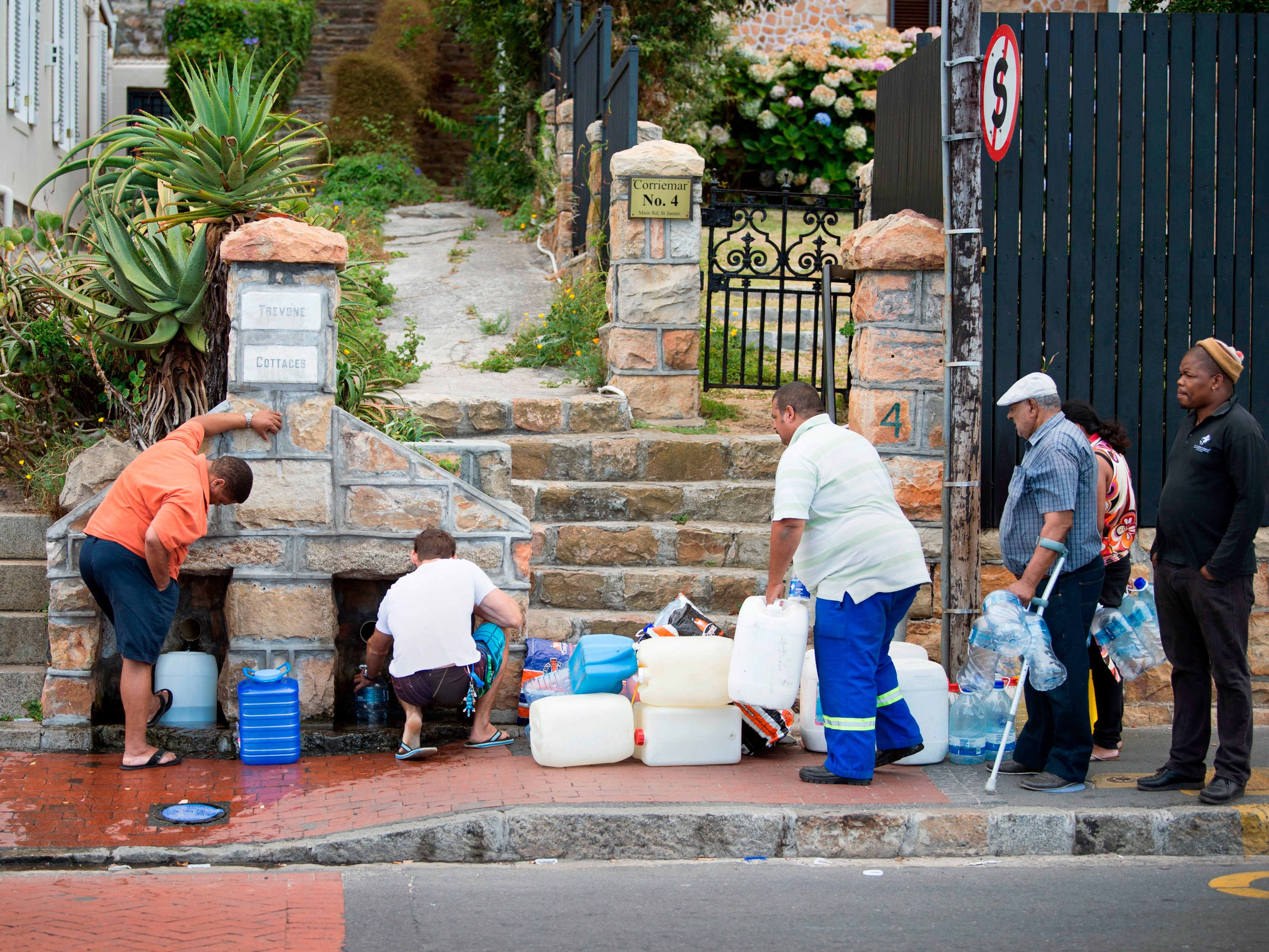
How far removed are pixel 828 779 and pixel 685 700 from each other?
2.49ft

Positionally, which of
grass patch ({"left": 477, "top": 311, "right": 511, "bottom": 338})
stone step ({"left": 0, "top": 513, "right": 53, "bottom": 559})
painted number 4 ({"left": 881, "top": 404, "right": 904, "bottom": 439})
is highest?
grass patch ({"left": 477, "top": 311, "right": 511, "bottom": 338})

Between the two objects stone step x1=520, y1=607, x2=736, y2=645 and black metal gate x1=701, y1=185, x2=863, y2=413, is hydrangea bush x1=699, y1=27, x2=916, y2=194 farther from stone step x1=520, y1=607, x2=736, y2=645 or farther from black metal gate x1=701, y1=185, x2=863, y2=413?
stone step x1=520, y1=607, x2=736, y2=645

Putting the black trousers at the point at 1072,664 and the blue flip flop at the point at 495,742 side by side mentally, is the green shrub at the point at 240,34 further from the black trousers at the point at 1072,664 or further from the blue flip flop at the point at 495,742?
the black trousers at the point at 1072,664

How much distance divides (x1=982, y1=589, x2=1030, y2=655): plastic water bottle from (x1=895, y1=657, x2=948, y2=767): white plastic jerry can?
52 centimetres

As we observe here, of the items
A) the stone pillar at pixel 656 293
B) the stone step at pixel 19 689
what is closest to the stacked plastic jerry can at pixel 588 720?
the stone step at pixel 19 689

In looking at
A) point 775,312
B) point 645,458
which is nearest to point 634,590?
point 645,458

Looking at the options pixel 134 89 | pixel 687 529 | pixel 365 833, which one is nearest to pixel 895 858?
pixel 365 833

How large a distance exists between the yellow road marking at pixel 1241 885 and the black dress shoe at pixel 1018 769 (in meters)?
1.03

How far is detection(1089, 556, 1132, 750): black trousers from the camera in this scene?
5.89 meters

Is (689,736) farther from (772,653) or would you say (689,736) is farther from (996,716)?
(996,716)

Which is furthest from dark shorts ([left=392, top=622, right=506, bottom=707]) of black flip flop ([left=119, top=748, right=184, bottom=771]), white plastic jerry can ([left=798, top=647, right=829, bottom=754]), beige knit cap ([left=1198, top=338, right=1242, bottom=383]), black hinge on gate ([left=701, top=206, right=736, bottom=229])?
black hinge on gate ([left=701, top=206, right=736, bottom=229])

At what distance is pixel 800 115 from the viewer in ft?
51.9

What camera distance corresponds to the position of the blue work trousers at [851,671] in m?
5.38

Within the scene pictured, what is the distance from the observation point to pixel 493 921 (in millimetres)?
4273
